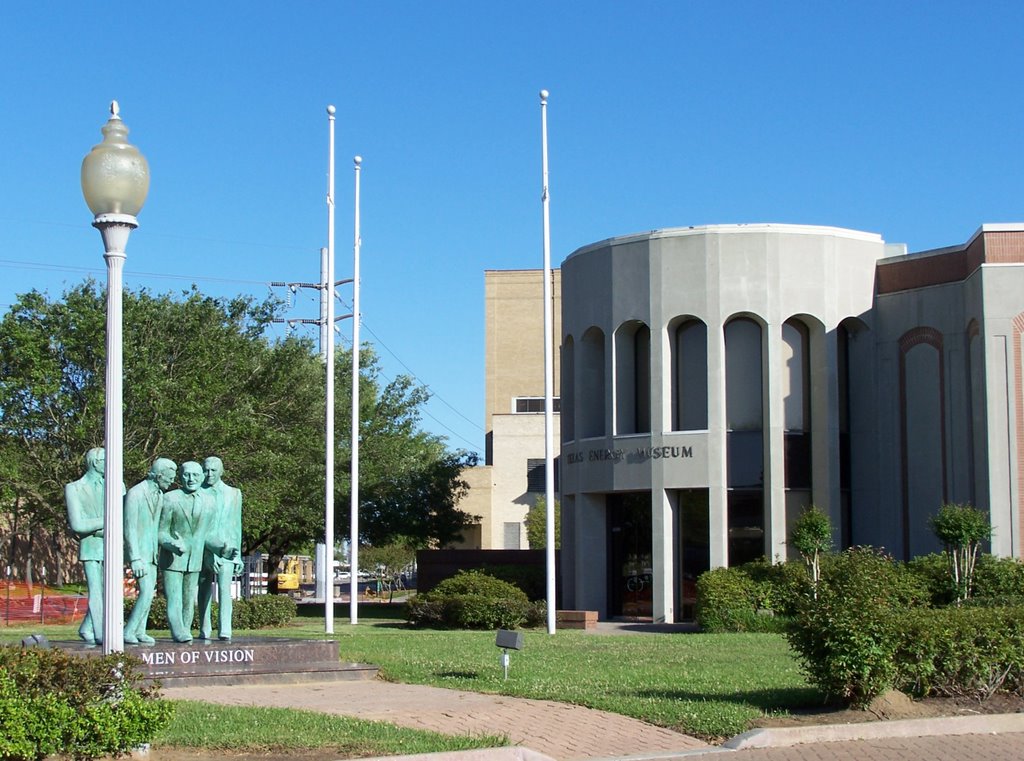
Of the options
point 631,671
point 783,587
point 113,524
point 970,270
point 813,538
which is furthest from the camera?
point 970,270

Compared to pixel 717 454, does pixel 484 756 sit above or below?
below

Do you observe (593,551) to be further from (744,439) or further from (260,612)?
(260,612)

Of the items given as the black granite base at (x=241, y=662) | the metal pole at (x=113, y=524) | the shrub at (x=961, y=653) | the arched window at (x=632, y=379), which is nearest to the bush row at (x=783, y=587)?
the arched window at (x=632, y=379)

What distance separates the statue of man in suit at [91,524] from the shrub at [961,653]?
9.46 metres

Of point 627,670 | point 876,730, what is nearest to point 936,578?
point 627,670

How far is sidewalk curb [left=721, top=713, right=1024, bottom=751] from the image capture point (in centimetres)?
1238

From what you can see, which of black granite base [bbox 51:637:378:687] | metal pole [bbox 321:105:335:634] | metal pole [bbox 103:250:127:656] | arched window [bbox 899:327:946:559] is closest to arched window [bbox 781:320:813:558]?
arched window [bbox 899:327:946:559]

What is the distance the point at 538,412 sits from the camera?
79.1 meters

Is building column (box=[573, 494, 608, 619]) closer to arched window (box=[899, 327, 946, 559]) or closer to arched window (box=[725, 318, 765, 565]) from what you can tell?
arched window (box=[725, 318, 765, 565])

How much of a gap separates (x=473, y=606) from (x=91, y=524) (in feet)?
46.7

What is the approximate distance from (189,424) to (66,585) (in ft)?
84.4

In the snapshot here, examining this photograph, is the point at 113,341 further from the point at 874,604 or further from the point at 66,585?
the point at 66,585

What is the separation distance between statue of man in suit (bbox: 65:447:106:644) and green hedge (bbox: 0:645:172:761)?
6446mm

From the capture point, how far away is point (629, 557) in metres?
35.9
